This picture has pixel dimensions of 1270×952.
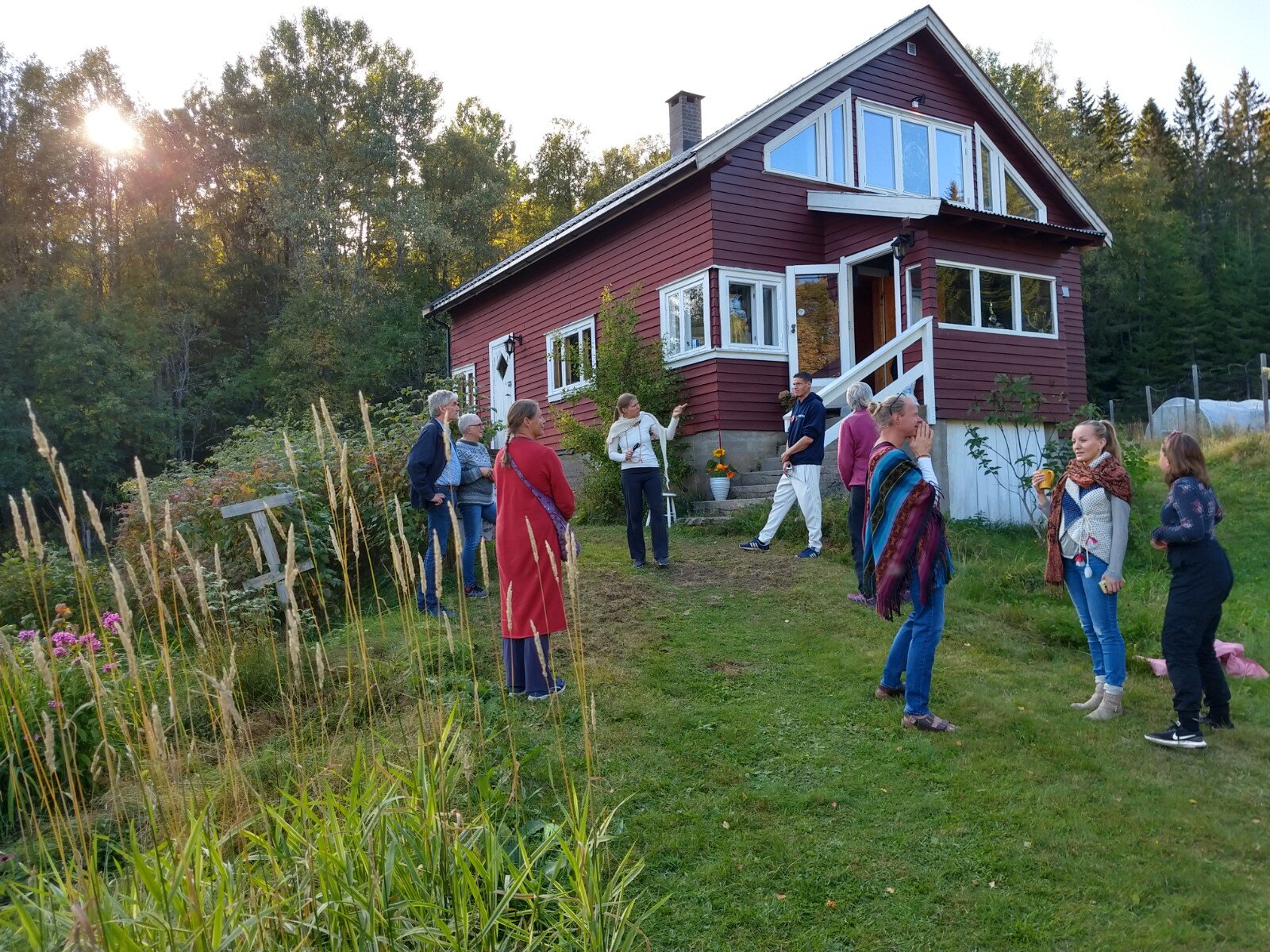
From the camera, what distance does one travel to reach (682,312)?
14305 millimetres

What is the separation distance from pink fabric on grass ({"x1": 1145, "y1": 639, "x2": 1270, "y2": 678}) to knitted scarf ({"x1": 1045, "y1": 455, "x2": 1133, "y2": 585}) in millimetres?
1477

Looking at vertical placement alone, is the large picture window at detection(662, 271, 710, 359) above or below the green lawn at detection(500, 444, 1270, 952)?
above

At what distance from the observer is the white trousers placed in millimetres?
9359

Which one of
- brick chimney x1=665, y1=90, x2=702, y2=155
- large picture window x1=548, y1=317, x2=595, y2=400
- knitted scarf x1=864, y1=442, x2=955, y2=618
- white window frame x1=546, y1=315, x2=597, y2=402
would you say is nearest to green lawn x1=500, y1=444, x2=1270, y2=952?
knitted scarf x1=864, y1=442, x2=955, y2=618

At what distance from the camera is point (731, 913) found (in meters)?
3.38

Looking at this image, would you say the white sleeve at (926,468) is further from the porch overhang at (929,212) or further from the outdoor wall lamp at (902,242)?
the outdoor wall lamp at (902,242)

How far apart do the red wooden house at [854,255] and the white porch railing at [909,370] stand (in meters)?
0.03

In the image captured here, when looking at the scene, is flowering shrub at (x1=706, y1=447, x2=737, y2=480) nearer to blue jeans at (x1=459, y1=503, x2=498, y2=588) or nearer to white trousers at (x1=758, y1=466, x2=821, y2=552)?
white trousers at (x1=758, y1=466, x2=821, y2=552)

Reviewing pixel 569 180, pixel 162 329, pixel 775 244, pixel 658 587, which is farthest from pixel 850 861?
pixel 569 180

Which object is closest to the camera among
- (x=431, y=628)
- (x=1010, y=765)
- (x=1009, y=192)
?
(x=1010, y=765)

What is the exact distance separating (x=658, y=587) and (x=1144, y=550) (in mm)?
6636

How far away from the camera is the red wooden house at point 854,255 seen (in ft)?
43.8

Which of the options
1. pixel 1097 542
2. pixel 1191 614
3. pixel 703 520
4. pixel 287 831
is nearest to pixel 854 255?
pixel 703 520

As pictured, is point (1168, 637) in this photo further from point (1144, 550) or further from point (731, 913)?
point (1144, 550)
